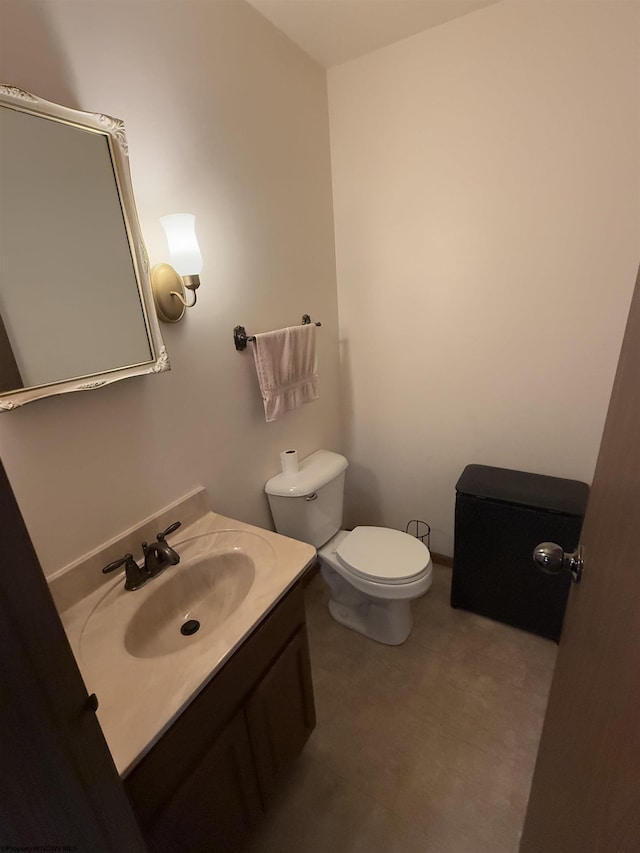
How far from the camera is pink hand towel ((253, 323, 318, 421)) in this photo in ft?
5.01

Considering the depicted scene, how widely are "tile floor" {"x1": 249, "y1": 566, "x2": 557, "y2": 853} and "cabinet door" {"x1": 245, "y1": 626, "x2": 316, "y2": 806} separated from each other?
0.21 metres

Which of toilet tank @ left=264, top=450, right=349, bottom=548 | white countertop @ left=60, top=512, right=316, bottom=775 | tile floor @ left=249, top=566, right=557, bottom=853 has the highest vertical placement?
white countertop @ left=60, top=512, right=316, bottom=775

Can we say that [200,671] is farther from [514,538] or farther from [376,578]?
[514,538]

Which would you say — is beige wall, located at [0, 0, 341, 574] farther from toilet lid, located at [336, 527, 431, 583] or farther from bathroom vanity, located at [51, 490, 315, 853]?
toilet lid, located at [336, 527, 431, 583]

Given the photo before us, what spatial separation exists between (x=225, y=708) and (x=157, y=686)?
20 centimetres

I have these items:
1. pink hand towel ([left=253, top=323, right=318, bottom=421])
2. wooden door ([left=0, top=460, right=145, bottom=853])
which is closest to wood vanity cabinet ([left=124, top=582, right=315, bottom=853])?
wooden door ([left=0, top=460, right=145, bottom=853])

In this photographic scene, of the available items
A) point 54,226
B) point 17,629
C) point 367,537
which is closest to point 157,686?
point 17,629

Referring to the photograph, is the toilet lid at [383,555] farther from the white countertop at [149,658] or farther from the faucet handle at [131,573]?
the faucet handle at [131,573]

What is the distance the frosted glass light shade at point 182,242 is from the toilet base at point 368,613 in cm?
135

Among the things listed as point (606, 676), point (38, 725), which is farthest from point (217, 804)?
point (606, 676)

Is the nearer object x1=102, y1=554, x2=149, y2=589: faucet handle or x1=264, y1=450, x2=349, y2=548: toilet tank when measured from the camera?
x1=102, y1=554, x2=149, y2=589: faucet handle

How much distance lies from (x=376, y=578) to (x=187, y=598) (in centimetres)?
76

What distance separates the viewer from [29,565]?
0.38 m

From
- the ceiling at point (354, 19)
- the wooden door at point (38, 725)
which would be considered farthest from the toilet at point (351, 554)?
the ceiling at point (354, 19)
